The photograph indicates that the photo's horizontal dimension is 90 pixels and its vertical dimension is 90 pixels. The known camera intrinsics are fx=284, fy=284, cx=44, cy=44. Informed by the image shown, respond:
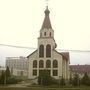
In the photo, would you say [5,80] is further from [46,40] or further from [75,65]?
[75,65]

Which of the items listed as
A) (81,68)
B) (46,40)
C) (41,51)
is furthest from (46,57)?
(81,68)

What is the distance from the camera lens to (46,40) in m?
73.3

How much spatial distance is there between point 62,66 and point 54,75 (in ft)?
10.0

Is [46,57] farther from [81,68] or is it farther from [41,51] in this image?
[81,68]

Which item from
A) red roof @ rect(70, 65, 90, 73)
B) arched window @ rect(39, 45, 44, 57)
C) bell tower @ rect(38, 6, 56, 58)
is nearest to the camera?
bell tower @ rect(38, 6, 56, 58)

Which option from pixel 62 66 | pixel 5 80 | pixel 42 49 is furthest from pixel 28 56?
pixel 5 80

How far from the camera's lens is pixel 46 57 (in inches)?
2854

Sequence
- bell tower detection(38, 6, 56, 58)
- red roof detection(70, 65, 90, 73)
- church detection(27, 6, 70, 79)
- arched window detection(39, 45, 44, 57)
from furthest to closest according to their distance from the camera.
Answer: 1. red roof detection(70, 65, 90, 73)
2. arched window detection(39, 45, 44, 57)
3. bell tower detection(38, 6, 56, 58)
4. church detection(27, 6, 70, 79)

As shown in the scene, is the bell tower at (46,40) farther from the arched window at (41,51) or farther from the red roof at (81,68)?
the red roof at (81,68)

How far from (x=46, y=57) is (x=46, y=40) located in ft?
14.5

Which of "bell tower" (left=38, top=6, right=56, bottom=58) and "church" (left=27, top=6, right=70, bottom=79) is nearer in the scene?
"church" (left=27, top=6, right=70, bottom=79)

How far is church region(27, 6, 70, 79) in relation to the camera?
234ft

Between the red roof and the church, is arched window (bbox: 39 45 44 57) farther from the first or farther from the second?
A: the red roof

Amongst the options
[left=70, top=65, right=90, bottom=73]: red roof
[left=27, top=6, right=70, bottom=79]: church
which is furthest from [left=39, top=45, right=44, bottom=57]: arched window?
[left=70, top=65, right=90, bottom=73]: red roof
